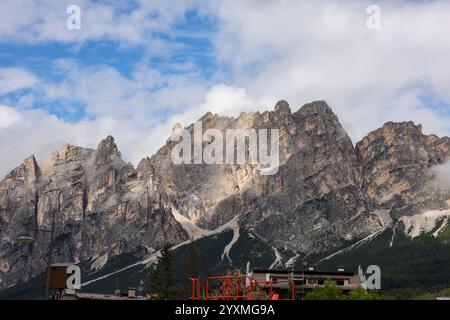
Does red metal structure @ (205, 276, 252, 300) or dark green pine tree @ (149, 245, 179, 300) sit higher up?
dark green pine tree @ (149, 245, 179, 300)

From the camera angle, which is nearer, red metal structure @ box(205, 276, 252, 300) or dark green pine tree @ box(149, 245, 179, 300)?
red metal structure @ box(205, 276, 252, 300)

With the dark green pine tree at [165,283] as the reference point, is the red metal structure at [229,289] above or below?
below

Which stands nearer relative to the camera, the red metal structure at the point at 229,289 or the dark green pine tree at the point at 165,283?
the red metal structure at the point at 229,289

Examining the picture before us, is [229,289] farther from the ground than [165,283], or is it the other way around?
[165,283]

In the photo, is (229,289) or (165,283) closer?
(229,289)

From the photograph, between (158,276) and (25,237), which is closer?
(25,237)
